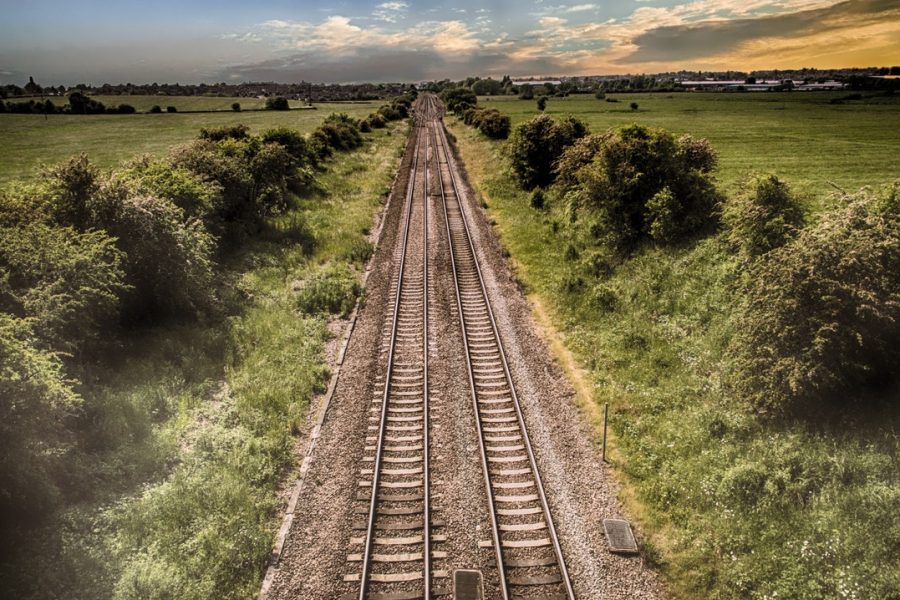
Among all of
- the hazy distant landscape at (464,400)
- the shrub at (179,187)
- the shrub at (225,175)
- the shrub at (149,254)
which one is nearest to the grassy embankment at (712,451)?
the hazy distant landscape at (464,400)

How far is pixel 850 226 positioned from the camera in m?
11.1

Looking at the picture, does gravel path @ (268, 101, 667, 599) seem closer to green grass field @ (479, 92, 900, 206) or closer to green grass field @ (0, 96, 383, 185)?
green grass field @ (479, 92, 900, 206)

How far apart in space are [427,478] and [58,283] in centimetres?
1153

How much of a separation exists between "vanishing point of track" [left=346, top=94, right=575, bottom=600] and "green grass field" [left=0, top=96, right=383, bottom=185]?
36.7 metres

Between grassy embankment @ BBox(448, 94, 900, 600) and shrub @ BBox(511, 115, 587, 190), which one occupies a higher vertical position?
shrub @ BBox(511, 115, 587, 190)

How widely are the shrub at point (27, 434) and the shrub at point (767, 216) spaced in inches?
744

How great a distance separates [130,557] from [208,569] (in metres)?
1.56

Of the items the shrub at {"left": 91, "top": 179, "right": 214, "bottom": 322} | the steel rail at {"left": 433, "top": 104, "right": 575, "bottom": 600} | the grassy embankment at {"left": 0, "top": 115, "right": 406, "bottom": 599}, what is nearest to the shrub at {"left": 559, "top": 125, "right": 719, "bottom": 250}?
the steel rail at {"left": 433, "top": 104, "right": 575, "bottom": 600}

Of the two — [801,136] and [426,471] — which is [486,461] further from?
[801,136]

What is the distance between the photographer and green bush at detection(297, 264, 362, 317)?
19.2m

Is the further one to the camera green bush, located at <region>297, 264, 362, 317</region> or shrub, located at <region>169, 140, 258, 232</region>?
shrub, located at <region>169, 140, 258, 232</region>

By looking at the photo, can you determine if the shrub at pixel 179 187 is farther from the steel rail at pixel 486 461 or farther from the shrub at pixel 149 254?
the steel rail at pixel 486 461

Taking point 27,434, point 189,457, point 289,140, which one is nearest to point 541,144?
point 289,140

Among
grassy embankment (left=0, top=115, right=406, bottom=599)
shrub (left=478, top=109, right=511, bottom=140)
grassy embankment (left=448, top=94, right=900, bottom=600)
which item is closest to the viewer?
grassy embankment (left=448, top=94, right=900, bottom=600)
